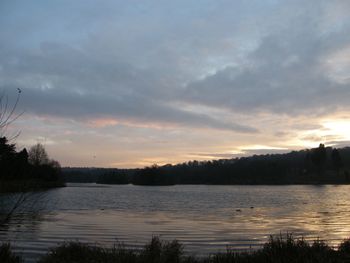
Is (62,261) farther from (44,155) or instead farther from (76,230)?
(44,155)

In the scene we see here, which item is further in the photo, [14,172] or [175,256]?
[175,256]

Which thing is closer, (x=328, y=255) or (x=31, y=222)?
(x=328, y=255)

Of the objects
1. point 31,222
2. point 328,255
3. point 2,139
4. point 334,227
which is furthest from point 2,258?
point 334,227

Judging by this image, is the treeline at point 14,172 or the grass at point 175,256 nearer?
the treeline at point 14,172

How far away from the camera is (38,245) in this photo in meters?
23.6

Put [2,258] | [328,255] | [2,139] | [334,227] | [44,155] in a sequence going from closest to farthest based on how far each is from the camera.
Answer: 1. [2,139]
2. [2,258]
3. [328,255]
4. [334,227]
5. [44,155]

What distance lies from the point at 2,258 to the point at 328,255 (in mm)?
11290

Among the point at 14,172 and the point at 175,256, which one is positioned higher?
the point at 14,172

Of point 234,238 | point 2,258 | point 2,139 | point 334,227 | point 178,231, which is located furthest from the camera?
point 334,227

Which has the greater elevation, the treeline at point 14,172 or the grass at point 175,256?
the treeline at point 14,172

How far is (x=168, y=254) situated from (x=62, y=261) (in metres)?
3.79

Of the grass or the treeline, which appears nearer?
the treeline

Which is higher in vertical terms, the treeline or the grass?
the treeline

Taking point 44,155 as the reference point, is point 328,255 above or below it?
below
